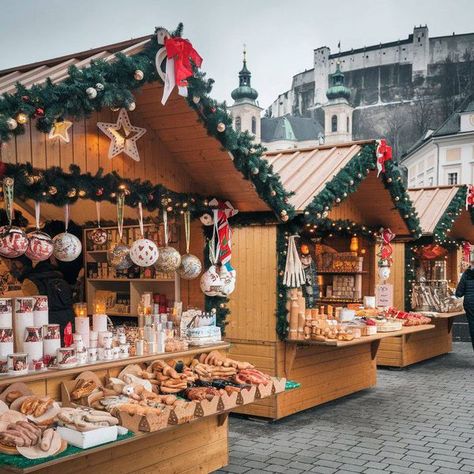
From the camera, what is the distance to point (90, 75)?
3830 mm

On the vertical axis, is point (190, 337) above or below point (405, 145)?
below

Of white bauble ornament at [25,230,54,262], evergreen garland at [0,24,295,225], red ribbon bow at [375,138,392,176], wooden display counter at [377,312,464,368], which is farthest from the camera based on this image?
wooden display counter at [377,312,464,368]

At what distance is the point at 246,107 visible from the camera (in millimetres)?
70188

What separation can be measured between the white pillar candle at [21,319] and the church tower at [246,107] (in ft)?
218

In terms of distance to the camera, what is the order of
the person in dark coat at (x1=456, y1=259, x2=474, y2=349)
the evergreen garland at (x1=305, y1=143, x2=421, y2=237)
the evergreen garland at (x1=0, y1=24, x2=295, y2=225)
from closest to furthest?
the evergreen garland at (x1=0, y1=24, x2=295, y2=225)
the evergreen garland at (x1=305, y1=143, x2=421, y2=237)
the person in dark coat at (x1=456, y1=259, x2=474, y2=349)

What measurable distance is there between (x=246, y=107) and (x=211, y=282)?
66.4m

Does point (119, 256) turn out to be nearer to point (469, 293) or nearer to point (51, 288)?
point (51, 288)

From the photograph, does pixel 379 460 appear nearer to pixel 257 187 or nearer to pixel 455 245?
pixel 257 187

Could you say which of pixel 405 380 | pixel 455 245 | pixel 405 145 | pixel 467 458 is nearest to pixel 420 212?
pixel 455 245

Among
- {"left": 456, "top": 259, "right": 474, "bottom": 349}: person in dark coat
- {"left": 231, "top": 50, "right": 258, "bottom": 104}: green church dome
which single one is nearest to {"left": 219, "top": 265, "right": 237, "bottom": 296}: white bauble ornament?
{"left": 456, "top": 259, "right": 474, "bottom": 349}: person in dark coat

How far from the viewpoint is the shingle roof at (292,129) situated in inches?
2884

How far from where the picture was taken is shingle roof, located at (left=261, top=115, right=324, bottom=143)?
240 feet

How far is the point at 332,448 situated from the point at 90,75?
4134mm

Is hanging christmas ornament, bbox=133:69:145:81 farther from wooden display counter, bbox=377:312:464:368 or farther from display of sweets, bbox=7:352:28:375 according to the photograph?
wooden display counter, bbox=377:312:464:368
